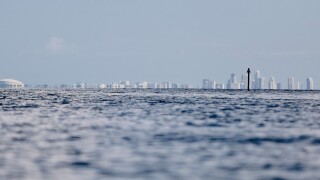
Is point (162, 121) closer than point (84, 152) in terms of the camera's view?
No

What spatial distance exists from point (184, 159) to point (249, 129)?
37.5 ft

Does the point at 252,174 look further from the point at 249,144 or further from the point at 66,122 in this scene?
the point at 66,122

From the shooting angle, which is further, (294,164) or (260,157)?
(260,157)

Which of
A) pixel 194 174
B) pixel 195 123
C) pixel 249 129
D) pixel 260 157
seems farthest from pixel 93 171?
pixel 195 123

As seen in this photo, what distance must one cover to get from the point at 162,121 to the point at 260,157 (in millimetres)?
16443

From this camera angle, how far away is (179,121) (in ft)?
114

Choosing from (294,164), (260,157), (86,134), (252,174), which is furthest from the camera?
(86,134)

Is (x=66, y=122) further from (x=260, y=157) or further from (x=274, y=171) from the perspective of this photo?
(x=274, y=171)

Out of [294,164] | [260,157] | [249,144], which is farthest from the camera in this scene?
[249,144]

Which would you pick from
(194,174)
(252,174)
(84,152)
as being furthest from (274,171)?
(84,152)

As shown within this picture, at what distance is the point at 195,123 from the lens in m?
33.3

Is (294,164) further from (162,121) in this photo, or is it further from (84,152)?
(162,121)

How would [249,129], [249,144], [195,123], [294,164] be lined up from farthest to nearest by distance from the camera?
1. [195,123]
2. [249,129]
3. [249,144]
4. [294,164]

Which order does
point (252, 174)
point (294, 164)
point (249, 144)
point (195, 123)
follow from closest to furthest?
point (252, 174) < point (294, 164) < point (249, 144) < point (195, 123)
